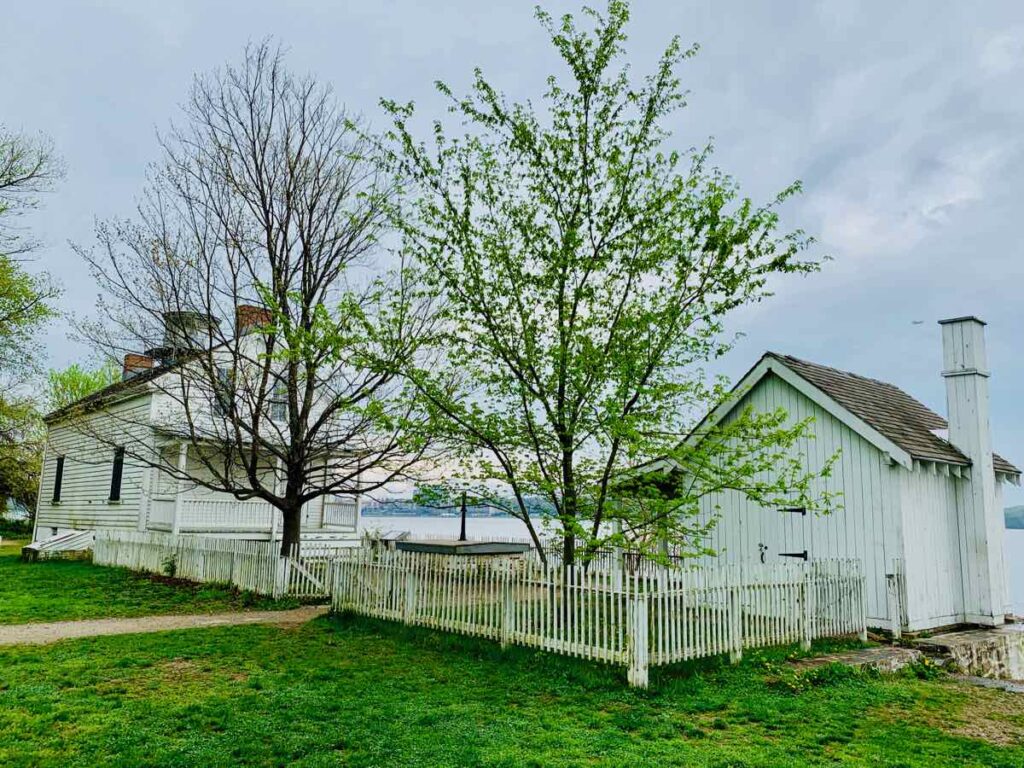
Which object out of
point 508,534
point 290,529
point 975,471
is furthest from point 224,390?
point 508,534

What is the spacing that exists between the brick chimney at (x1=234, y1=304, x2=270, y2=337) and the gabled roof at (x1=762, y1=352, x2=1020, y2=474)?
11370 millimetres

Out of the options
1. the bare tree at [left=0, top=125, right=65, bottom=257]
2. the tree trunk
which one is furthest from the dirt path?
the bare tree at [left=0, top=125, right=65, bottom=257]

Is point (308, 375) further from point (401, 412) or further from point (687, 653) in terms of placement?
point (687, 653)

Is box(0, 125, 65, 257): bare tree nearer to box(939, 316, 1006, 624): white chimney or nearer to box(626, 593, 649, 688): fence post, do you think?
box(626, 593, 649, 688): fence post

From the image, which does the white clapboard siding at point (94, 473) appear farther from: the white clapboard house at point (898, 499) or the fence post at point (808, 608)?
the fence post at point (808, 608)

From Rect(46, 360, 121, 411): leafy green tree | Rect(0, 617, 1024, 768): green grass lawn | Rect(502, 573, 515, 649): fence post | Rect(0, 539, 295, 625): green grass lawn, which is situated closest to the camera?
Rect(0, 617, 1024, 768): green grass lawn

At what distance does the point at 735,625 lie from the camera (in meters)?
9.42

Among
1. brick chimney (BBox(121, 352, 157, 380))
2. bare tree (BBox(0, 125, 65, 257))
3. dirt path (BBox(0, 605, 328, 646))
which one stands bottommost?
dirt path (BBox(0, 605, 328, 646))

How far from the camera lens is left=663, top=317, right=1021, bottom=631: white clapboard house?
1236cm

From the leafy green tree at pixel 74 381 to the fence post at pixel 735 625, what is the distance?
1599 inches

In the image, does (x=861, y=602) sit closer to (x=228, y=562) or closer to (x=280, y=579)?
(x=280, y=579)

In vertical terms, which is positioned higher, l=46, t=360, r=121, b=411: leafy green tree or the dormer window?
l=46, t=360, r=121, b=411: leafy green tree

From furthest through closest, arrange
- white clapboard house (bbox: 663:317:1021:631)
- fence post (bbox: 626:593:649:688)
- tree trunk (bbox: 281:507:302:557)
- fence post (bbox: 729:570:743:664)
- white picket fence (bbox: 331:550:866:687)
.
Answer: tree trunk (bbox: 281:507:302:557) → white clapboard house (bbox: 663:317:1021:631) → fence post (bbox: 729:570:743:664) → white picket fence (bbox: 331:550:866:687) → fence post (bbox: 626:593:649:688)

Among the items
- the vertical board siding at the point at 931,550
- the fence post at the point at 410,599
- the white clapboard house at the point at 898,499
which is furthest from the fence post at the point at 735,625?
the fence post at the point at 410,599
